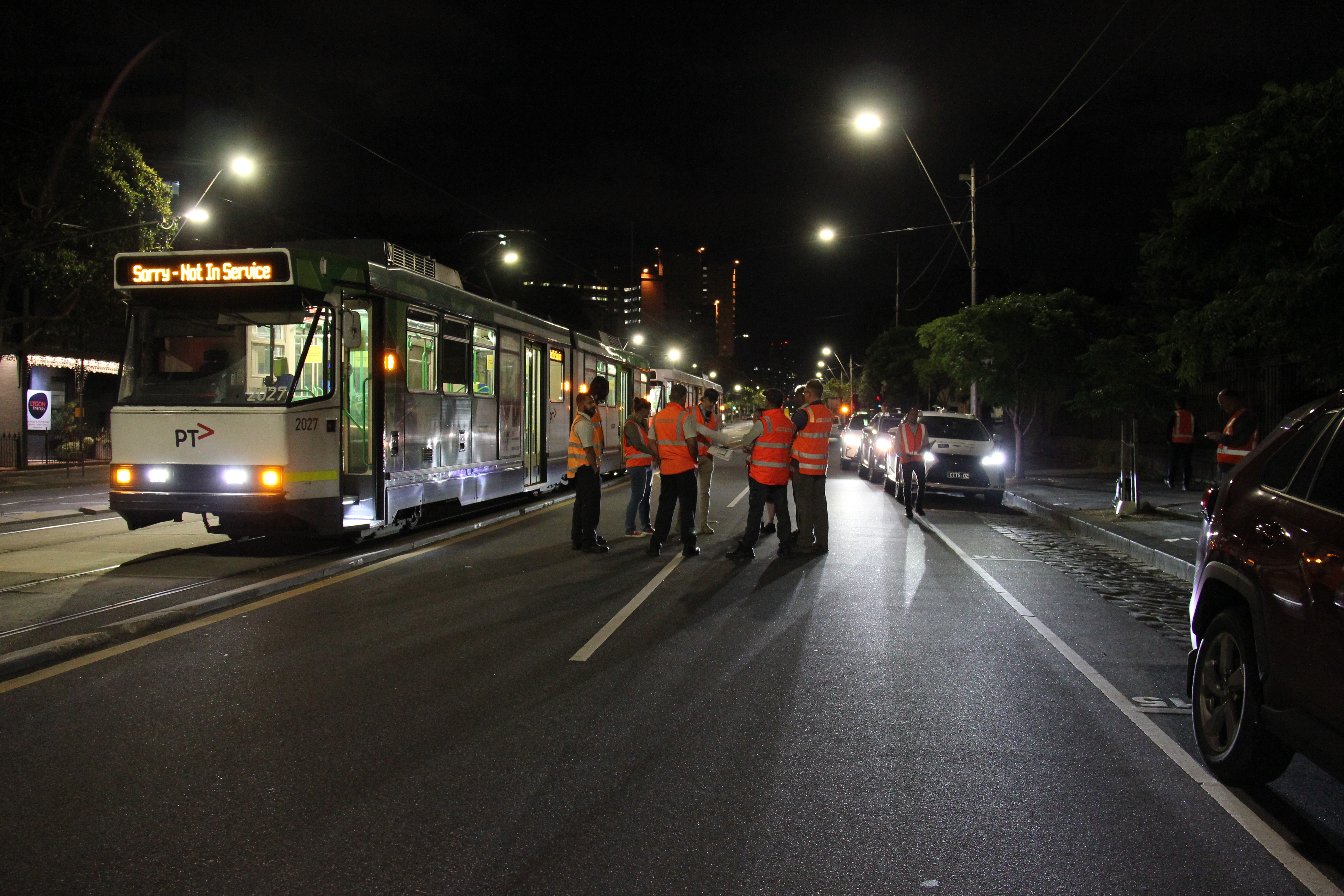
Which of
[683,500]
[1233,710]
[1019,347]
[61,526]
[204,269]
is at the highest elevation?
[1019,347]

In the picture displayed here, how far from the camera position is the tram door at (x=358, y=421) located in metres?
10.6

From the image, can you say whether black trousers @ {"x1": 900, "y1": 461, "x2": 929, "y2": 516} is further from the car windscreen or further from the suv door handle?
the suv door handle

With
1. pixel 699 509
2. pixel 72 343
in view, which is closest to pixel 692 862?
pixel 699 509

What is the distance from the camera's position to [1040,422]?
112 ft

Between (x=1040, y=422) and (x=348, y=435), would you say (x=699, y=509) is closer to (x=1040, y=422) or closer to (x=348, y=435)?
(x=348, y=435)

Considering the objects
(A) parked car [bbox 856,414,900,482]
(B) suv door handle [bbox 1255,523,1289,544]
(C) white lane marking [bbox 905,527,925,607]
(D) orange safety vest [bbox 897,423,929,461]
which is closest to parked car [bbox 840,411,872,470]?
(A) parked car [bbox 856,414,900,482]

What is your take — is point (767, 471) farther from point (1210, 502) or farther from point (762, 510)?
point (1210, 502)

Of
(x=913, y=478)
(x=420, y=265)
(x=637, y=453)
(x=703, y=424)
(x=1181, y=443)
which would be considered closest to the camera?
(x=637, y=453)

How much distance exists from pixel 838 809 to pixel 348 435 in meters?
7.97

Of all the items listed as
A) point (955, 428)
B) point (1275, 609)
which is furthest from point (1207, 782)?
point (955, 428)

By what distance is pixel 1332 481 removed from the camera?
418 cm

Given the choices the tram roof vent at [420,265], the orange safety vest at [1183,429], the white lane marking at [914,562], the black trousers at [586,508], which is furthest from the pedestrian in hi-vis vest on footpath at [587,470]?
the orange safety vest at [1183,429]

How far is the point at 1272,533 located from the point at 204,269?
9.67 m

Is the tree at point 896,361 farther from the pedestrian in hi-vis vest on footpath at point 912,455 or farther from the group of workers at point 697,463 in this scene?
the group of workers at point 697,463
